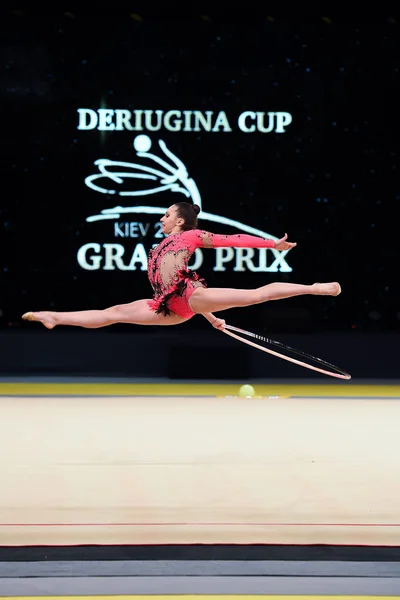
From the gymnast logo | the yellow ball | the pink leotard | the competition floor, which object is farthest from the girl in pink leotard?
the gymnast logo

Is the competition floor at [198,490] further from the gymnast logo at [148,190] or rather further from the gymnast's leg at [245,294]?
the gymnast logo at [148,190]

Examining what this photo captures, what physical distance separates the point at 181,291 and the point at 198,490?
7.30 ft

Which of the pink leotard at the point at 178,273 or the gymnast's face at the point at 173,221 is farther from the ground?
the gymnast's face at the point at 173,221

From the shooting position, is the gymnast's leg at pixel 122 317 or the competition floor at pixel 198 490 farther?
the gymnast's leg at pixel 122 317

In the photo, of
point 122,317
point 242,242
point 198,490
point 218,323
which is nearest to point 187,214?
point 242,242

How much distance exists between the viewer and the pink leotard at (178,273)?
452 centimetres

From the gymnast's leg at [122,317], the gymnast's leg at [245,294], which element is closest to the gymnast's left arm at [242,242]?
the gymnast's leg at [245,294]

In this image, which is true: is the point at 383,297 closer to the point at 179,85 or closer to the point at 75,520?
the point at 179,85

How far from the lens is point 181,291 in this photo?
4.54 m

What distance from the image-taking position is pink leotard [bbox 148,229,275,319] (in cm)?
452

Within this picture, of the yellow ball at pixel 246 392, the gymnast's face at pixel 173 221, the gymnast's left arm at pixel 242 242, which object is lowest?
the yellow ball at pixel 246 392

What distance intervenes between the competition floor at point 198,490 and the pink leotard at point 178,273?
112 centimetres

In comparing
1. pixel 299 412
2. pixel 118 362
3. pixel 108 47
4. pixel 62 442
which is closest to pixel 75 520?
pixel 62 442

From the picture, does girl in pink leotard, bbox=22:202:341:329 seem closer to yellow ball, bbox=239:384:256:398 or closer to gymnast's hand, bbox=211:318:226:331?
gymnast's hand, bbox=211:318:226:331
